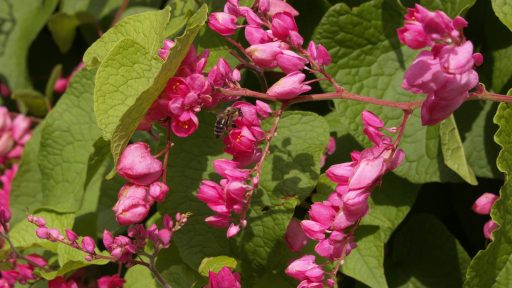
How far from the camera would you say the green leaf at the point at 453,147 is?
3.53ft

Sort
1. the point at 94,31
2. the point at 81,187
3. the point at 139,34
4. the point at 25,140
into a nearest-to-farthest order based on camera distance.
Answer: the point at 139,34 → the point at 81,187 → the point at 25,140 → the point at 94,31

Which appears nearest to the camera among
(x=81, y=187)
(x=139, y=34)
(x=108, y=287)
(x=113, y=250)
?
(x=113, y=250)

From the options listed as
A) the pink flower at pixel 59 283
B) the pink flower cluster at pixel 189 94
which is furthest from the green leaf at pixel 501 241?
the pink flower at pixel 59 283

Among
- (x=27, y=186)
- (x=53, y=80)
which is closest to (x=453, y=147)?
(x=27, y=186)

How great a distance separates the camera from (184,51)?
992 millimetres

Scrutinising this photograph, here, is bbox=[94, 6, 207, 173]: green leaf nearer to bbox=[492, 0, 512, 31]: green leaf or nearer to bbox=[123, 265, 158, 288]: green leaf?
bbox=[123, 265, 158, 288]: green leaf

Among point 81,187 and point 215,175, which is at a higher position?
point 215,175

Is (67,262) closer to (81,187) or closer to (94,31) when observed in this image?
(81,187)

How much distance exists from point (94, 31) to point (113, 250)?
38.7 inches

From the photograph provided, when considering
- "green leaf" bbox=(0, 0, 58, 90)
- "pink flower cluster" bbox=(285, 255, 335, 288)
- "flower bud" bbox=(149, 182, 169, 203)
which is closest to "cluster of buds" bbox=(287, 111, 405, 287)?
"pink flower cluster" bbox=(285, 255, 335, 288)

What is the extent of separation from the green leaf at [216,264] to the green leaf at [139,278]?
0.16m

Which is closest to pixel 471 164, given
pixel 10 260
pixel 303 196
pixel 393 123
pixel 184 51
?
pixel 393 123

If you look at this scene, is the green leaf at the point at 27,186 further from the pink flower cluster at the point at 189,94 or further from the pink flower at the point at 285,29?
the pink flower at the point at 285,29

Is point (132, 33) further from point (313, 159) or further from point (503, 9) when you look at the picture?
point (503, 9)
